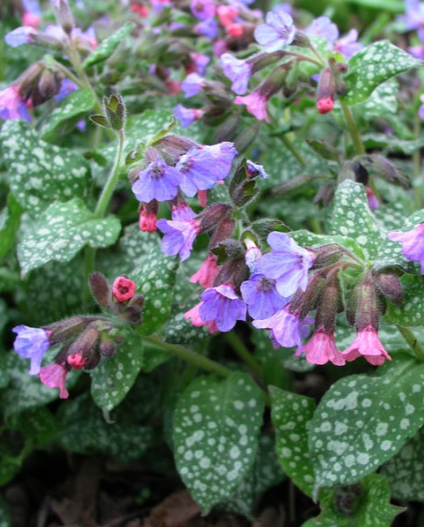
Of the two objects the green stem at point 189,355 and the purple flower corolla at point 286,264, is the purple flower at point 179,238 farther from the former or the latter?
the green stem at point 189,355


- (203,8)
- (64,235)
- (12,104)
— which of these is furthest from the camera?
(203,8)

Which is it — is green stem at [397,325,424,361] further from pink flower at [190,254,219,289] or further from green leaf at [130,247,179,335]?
green leaf at [130,247,179,335]

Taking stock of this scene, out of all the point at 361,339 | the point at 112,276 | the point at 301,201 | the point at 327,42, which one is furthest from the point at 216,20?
the point at 361,339

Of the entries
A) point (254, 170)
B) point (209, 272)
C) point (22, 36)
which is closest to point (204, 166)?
point (254, 170)

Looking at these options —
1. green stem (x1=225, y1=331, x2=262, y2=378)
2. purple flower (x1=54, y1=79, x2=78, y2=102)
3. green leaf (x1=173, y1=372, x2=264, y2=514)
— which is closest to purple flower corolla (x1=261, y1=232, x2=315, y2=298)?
green leaf (x1=173, y1=372, x2=264, y2=514)

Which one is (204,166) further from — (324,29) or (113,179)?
(324,29)

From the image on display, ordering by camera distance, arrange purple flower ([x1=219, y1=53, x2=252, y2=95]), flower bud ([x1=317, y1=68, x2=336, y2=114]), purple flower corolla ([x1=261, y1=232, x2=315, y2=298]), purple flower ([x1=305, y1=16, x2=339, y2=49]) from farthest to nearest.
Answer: purple flower ([x1=305, y1=16, x2=339, y2=49]) → purple flower ([x1=219, y1=53, x2=252, y2=95]) → flower bud ([x1=317, y1=68, x2=336, y2=114]) → purple flower corolla ([x1=261, y1=232, x2=315, y2=298])

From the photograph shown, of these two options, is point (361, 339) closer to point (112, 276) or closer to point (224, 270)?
point (224, 270)
